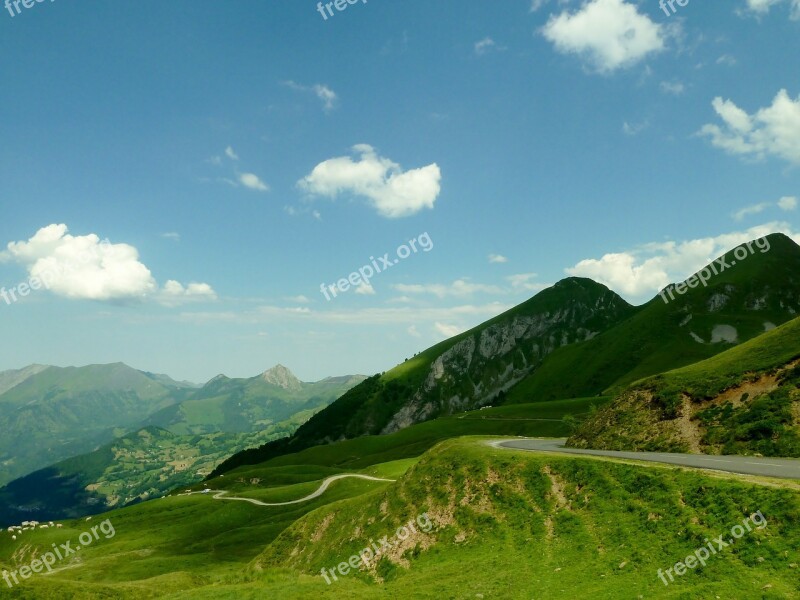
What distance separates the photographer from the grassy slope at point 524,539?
87.0 ft

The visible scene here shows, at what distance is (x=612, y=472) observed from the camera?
40.0 m

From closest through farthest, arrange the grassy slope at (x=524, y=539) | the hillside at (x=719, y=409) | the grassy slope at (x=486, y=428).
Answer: the grassy slope at (x=524, y=539), the hillside at (x=719, y=409), the grassy slope at (x=486, y=428)

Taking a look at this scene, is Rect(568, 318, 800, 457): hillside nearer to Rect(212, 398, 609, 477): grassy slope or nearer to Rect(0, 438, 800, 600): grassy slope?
Rect(0, 438, 800, 600): grassy slope

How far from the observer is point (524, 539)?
124 ft

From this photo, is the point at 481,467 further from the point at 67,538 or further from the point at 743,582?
the point at 67,538

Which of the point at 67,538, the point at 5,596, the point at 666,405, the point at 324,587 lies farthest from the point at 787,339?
the point at 67,538

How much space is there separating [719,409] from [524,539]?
133 ft

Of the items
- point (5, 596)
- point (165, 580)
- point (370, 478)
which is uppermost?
point (5, 596)

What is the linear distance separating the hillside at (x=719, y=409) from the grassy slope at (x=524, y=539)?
23393mm

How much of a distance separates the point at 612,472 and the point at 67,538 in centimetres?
12597

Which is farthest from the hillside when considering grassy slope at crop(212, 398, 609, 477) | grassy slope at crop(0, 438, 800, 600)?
grassy slope at crop(212, 398, 609, 477)

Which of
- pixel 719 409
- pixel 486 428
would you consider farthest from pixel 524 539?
pixel 486 428

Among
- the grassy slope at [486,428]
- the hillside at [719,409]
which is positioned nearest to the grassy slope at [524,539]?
the hillside at [719,409]

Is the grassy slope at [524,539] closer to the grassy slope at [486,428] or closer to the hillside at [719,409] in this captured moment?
the hillside at [719,409]
